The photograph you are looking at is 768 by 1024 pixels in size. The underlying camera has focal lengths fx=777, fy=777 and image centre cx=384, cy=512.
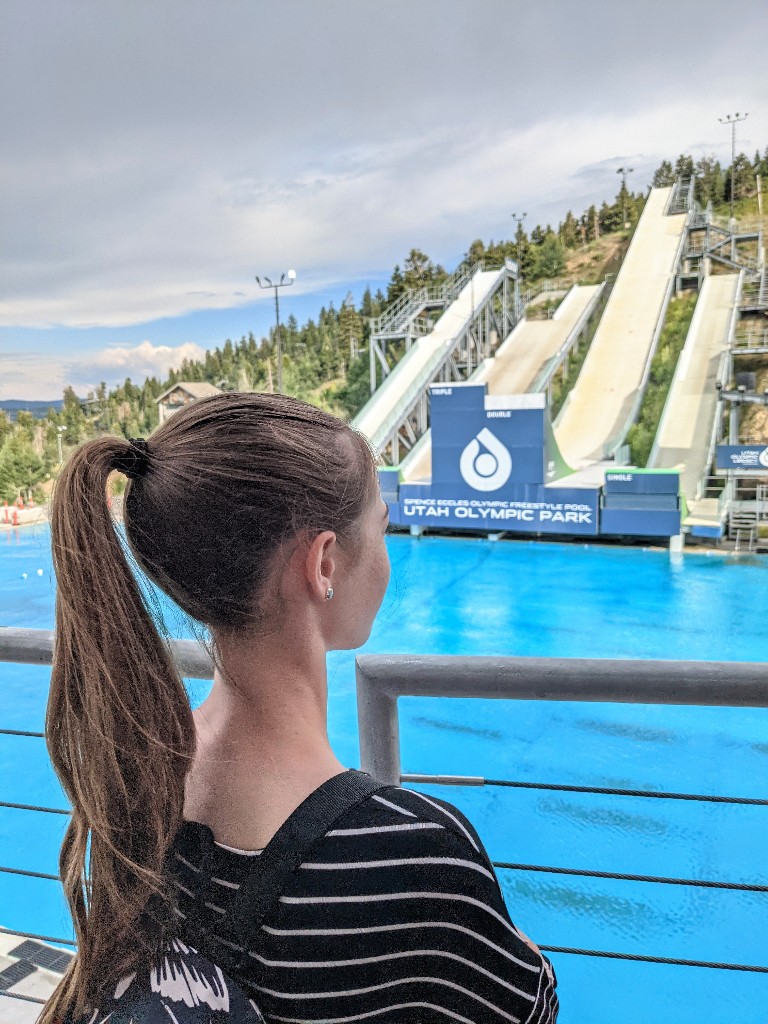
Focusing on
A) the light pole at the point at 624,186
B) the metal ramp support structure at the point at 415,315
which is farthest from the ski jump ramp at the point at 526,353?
the light pole at the point at 624,186

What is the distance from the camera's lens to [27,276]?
3031cm

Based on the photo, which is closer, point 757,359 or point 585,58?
point 757,359

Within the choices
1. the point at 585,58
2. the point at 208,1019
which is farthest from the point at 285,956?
the point at 585,58

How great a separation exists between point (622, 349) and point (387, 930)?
15121mm

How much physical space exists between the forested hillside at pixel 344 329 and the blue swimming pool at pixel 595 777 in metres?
10.9

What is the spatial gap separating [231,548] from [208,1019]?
228 mm

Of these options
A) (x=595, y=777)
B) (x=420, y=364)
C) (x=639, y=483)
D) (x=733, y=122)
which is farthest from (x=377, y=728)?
(x=733, y=122)

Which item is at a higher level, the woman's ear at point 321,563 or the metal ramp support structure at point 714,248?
the metal ramp support structure at point 714,248

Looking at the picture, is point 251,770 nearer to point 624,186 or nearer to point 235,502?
point 235,502

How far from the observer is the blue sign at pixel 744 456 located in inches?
375

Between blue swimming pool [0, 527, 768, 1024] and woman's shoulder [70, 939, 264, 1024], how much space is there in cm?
22

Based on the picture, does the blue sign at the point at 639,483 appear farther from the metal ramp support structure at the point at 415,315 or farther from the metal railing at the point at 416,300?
the metal railing at the point at 416,300

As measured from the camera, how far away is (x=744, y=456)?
31.3ft

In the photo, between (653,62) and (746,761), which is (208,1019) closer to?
(746,761)
